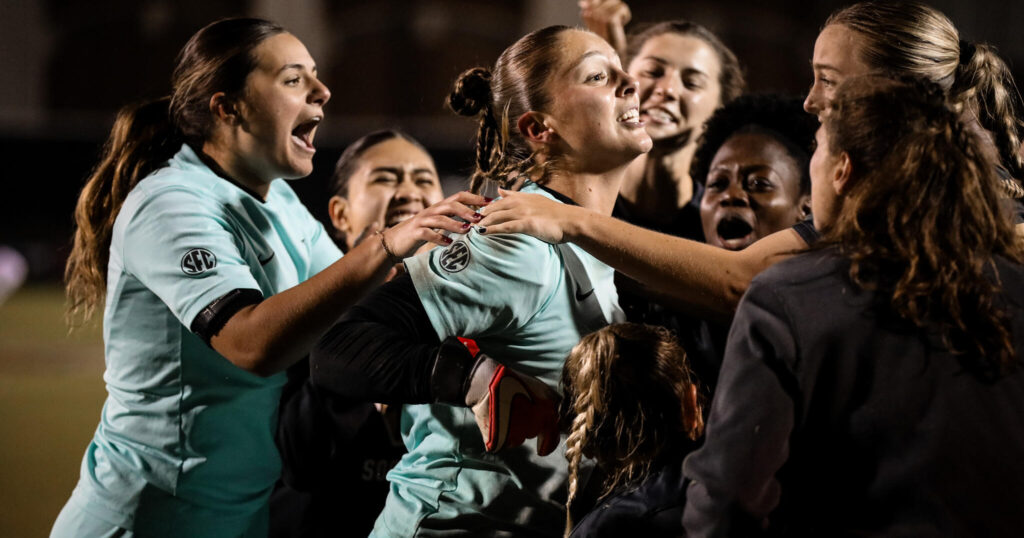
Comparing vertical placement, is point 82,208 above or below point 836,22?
below

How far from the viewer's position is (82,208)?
9.18ft

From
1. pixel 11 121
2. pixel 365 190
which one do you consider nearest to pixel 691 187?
pixel 365 190

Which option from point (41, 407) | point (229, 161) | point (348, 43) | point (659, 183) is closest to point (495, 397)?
point (229, 161)

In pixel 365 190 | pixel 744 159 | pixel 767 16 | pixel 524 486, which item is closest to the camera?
pixel 524 486

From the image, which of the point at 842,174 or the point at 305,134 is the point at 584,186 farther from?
the point at 305,134

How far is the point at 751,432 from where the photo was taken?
1.59m

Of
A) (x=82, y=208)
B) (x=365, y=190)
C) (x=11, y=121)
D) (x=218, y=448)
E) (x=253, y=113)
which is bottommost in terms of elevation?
(x=11, y=121)

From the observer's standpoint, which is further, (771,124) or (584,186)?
(771,124)

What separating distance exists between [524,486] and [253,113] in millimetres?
1370

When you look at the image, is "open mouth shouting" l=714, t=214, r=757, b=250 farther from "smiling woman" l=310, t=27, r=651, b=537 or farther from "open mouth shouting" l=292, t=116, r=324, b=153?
"open mouth shouting" l=292, t=116, r=324, b=153

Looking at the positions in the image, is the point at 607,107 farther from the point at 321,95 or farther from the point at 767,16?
the point at 767,16

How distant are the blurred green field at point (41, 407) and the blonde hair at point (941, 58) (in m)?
5.24

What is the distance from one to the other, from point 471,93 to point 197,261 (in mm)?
845

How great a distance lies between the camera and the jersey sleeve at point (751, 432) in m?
1.59
